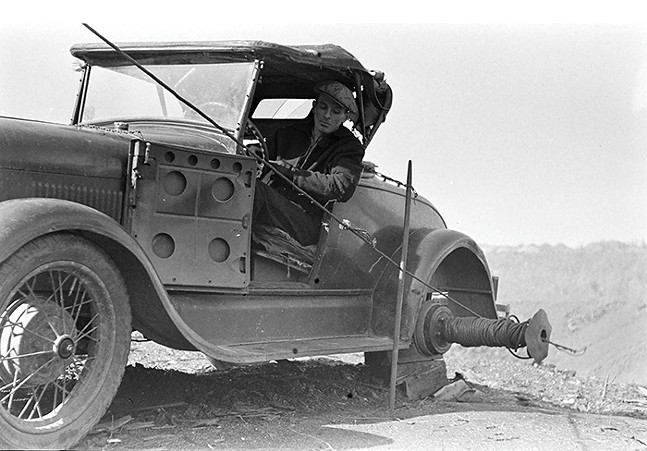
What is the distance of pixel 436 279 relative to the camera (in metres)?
6.49

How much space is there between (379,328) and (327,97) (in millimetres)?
1569

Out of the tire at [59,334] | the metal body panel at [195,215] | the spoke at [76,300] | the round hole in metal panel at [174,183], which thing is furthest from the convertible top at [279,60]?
the spoke at [76,300]

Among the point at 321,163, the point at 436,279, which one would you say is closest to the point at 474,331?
the point at 436,279

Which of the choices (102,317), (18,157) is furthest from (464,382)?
(18,157)

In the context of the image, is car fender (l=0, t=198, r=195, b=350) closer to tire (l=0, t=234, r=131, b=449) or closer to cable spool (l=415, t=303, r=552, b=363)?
tire (l=0, t=234, r=131, b=449)

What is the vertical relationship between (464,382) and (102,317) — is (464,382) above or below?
below

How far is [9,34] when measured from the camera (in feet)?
19.3

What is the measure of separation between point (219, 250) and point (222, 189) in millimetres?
323

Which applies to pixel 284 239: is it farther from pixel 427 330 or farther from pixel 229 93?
pixel 427 330

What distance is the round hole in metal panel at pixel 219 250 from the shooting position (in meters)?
4.56

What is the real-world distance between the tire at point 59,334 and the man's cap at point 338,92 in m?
2.27

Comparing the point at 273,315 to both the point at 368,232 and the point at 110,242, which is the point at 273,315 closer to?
the point at 368,232

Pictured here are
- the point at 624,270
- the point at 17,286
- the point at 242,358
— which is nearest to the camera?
the point at 17,286

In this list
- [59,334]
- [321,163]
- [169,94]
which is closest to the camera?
[59,334]
